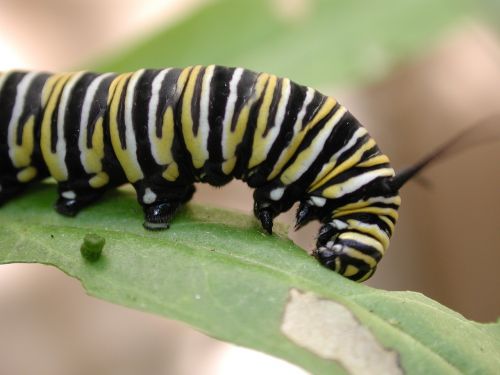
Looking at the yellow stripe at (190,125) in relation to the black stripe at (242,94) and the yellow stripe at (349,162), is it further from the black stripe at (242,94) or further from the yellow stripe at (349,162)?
the yellow stripe at (349,162)

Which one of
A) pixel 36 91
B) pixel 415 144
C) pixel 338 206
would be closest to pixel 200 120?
pixel 338 206

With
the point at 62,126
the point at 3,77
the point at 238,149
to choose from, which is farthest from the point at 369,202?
the point at 3,77

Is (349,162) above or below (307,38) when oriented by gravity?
below

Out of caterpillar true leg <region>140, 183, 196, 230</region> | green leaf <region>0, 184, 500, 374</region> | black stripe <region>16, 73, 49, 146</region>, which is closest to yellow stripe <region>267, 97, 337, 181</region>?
green leaf <region>0, 184, 500, 374</region>

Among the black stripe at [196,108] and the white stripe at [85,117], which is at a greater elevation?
the black stripe at [196,108]

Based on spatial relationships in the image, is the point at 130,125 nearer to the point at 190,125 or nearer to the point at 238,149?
the point at 190,125

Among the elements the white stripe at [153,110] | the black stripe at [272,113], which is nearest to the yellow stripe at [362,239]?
the black stripe at [272,113]

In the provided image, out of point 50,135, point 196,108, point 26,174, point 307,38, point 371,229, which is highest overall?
point 307,38

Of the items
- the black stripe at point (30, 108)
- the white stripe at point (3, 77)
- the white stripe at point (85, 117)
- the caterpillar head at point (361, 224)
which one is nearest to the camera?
the caterpillar head at point (361, 224)
